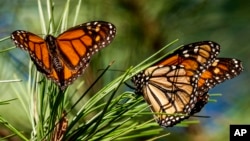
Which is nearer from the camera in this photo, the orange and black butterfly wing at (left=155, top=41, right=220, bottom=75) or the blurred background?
the orange and black butterfly wing at (left=155, top=41, right=220, bottom=75)

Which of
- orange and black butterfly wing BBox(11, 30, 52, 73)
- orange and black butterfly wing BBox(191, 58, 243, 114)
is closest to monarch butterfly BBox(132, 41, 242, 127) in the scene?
orange and black butterfly wing BBox(191, 58, 243, 114)

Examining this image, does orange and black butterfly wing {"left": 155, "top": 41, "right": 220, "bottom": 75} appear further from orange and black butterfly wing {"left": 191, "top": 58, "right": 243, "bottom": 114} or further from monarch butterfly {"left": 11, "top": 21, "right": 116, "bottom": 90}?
monarch butterfly {"left": 11, "top": 21, "right": 116, "bottom": 90}

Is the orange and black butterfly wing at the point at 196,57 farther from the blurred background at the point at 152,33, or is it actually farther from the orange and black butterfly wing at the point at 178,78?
the blurred background at the point at 152,33

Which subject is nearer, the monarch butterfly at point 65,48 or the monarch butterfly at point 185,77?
the monarch butterfly at point 65,48

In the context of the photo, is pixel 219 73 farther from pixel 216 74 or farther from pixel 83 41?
pixel 83 41

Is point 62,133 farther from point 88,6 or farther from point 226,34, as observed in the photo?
point 226,34

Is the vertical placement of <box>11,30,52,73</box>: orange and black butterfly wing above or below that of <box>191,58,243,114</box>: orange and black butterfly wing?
above

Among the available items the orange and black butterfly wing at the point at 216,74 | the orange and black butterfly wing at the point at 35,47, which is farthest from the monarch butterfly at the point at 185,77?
the orange and black butterfly wing at the point at 35,47
